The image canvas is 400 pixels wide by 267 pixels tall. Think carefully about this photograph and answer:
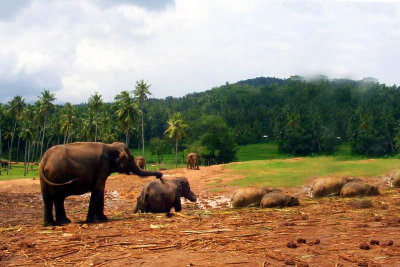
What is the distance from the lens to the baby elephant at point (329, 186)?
18688 mm

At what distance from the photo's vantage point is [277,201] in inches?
602

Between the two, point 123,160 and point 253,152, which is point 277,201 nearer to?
point 123,160

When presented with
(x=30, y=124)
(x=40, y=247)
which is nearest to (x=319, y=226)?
(x=40, y=247)

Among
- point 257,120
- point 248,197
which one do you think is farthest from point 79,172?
point 257,120

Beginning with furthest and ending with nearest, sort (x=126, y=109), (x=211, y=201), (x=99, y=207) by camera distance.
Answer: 1. (x=126, y=109)
2. (x=211, y=201)
3. (x=99, y=207)

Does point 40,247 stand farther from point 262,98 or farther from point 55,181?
point 262,98

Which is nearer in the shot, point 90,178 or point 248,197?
point 90,178

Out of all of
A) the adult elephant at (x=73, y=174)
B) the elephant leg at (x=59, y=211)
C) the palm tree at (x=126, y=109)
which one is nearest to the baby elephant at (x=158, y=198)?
the adult elephant at (x=73, y=174)

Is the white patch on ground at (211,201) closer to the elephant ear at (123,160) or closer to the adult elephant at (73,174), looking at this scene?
the elephant ear at (123,160)

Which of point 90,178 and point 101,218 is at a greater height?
point 90,178

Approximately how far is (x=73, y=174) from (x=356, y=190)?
1205cm

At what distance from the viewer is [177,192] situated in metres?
16.2

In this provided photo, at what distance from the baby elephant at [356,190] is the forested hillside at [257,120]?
1673mm

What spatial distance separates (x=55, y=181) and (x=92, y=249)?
4313 mm
